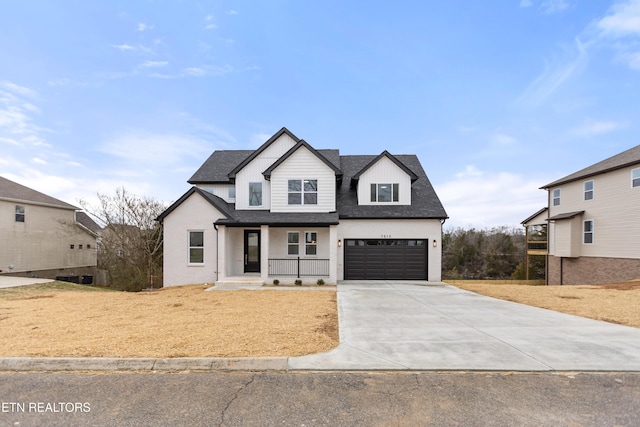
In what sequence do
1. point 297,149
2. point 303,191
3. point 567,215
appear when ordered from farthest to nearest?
point 567,215
point 303,191
point 297,149

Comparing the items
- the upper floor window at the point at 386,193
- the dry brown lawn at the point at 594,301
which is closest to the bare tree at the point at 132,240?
the upper floor window at the point at 386,193

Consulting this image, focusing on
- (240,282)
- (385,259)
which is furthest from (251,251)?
(385,259)

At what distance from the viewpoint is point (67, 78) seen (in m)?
16.2

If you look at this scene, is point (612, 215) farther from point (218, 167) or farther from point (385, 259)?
point (218, 167)

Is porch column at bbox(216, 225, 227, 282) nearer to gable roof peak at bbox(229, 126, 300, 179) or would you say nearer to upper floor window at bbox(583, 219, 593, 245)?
gable roof peak at bbox(229, 126, 300, 179)

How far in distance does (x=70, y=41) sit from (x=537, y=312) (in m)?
23.6

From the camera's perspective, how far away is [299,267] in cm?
1590

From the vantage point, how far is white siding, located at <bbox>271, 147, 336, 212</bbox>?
52.6 feet

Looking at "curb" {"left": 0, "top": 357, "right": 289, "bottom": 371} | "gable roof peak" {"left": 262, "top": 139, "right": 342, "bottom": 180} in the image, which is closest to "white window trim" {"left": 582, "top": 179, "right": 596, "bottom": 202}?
"gable roof peak" {"left": 262, "top": 139, "right": 342, "bottom": 180}

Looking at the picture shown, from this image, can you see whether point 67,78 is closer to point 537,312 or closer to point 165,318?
point 165,318

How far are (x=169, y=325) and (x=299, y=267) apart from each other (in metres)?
9.23

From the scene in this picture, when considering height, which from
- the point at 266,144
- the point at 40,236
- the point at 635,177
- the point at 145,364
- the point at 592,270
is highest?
the point at 266,144

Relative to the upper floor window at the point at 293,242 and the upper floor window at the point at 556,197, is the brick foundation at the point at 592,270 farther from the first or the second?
the upper floor window at the point at 293,242

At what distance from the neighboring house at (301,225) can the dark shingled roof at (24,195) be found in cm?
1443
